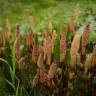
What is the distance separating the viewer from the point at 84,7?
15.4 ft

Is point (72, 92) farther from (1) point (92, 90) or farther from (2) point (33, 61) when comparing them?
(2) point (33, 61)

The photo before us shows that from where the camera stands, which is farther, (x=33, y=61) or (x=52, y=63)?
(x=33, y=61)

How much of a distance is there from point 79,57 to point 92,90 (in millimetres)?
227

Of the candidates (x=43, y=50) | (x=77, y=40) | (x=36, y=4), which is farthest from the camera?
(x=36, y=4)

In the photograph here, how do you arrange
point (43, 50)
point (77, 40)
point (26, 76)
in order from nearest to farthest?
point (77, 40) < point (43, 50) < point (26, 76)

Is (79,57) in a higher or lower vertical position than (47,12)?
higher

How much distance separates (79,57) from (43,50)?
24 centimetres

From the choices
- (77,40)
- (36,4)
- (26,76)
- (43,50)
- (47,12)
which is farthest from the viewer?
(36,4)

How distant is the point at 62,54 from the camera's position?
7.23 ft

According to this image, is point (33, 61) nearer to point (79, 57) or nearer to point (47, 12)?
point (79, 57)

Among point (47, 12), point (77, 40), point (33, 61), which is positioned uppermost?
point (77, 40)

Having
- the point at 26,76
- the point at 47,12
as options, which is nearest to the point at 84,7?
the point at 47,12

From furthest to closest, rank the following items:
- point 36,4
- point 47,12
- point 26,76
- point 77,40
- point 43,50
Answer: point 36,4
point 47,12
point 26,76
point 43,50
point 77,40

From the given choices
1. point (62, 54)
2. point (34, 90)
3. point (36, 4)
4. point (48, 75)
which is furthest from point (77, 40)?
point (36, 4)
